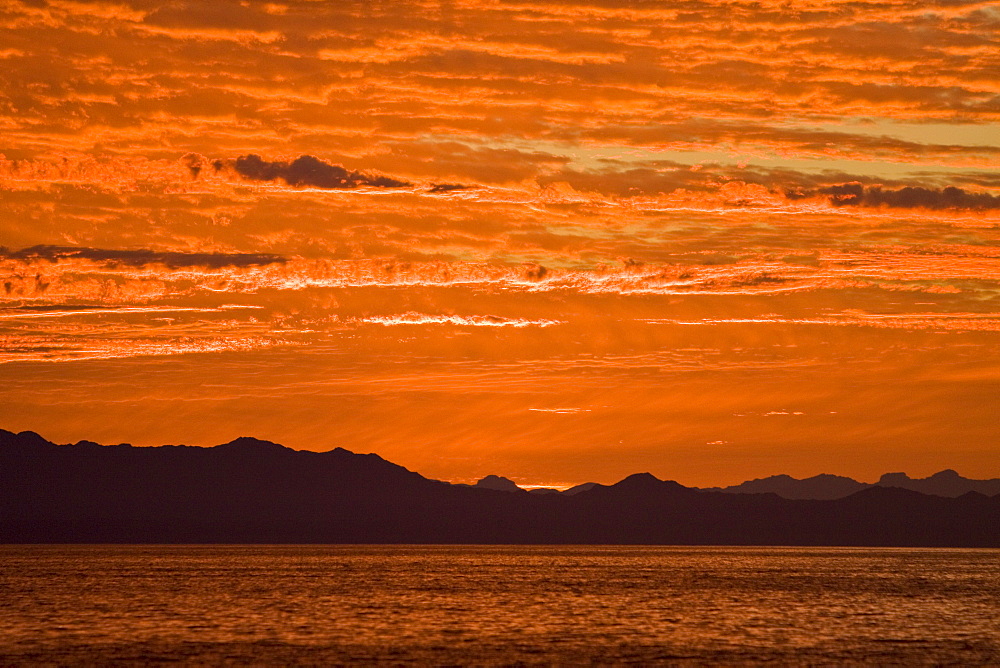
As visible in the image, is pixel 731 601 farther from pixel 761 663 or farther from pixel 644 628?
pixel 761 663

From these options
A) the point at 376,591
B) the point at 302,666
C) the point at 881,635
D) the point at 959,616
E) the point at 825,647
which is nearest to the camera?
the point at 302,666

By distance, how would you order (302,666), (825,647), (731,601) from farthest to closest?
(731,601), (825,647), (302,666)

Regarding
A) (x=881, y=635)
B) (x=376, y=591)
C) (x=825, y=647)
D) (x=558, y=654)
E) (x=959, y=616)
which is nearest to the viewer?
(x=558, y=654)

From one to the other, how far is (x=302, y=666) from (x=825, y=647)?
156ft

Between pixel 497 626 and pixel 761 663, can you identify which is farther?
pixel 497 626

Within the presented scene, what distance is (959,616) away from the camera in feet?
491

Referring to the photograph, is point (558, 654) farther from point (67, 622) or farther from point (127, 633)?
point (67, 622)

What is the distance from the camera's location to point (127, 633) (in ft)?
368

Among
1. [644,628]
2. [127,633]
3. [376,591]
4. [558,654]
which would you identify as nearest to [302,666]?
[558,654]

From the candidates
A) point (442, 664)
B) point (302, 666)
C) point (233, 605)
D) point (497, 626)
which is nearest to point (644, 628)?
point (497, 626)

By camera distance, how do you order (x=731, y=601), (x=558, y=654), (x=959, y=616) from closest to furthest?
(x=558, y=654) → (x=959, y=616) → (x=731, y=601)

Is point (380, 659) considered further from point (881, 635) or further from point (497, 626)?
point (881, 635)

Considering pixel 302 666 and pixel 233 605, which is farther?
pixel 233 605

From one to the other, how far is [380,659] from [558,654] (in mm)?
14612
